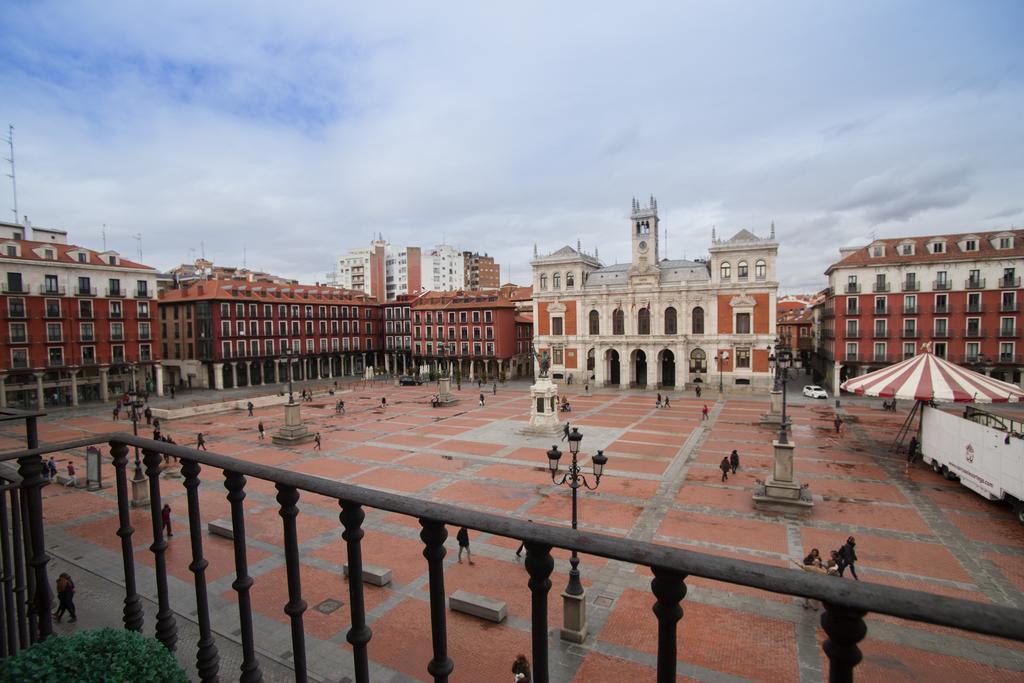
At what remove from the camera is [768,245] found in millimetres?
50969

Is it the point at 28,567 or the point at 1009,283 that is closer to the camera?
the point at 28,567

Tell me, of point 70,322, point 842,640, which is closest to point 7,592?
point 842,640

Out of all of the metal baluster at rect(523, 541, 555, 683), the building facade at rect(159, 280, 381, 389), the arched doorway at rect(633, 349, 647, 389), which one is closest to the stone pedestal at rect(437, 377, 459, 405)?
the building facade at rect(159, 280, 381, 389)

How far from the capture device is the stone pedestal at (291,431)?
30172 mm

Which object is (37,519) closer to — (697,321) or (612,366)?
(697,321)

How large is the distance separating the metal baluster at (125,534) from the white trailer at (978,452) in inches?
888

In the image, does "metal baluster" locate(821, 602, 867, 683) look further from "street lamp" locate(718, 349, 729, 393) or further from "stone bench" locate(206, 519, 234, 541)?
"street lamp" locate(718, 349, 729, 393)

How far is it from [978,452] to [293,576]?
24381 millimetres

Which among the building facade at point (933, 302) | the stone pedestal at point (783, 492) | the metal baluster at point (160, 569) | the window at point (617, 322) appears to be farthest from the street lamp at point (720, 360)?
the metal baluster at point (160, 569)

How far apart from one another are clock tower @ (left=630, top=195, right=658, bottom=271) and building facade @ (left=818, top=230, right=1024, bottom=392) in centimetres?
1668

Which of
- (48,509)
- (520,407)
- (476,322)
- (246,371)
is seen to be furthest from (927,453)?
(246,371)

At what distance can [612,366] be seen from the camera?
196 feet

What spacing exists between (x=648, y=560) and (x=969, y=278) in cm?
5616

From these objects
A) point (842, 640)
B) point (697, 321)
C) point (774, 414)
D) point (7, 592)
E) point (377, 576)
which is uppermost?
point (697, 321)
